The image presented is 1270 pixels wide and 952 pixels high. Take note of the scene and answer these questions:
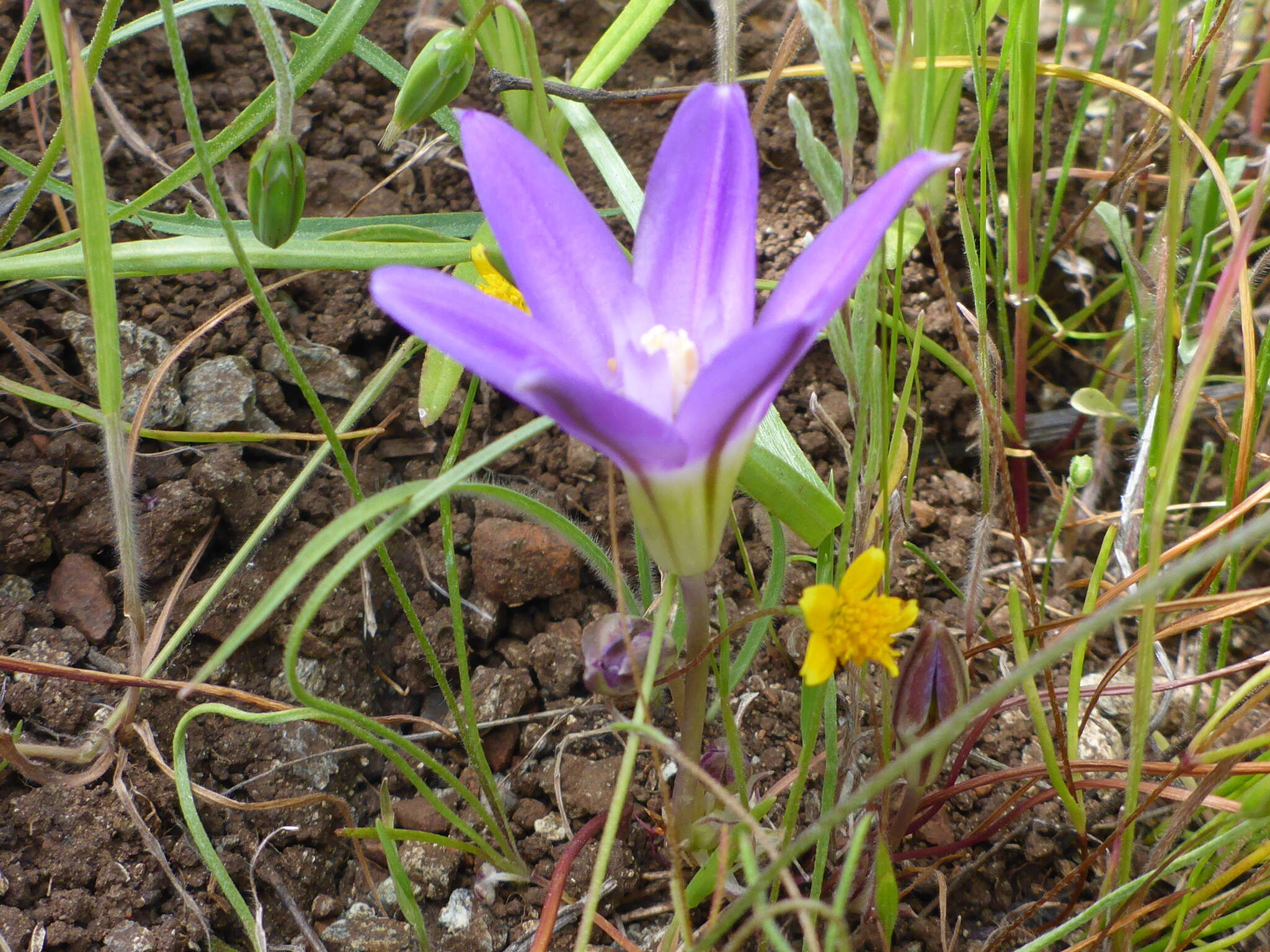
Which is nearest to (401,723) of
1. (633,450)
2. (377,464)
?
(377,464)

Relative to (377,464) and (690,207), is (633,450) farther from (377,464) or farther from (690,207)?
(377,464)

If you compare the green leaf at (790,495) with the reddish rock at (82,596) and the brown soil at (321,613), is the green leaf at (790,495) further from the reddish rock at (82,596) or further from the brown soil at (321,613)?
the reddish rock at (82,596)

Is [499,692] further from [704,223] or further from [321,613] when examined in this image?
[704,223]

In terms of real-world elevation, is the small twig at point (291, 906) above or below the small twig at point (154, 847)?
below

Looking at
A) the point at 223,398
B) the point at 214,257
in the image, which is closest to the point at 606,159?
the point at 214,257

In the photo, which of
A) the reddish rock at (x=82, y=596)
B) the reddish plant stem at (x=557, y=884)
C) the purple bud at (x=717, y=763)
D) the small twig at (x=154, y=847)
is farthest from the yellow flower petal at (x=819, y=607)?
the reddish rock at (x=82, y=596)
